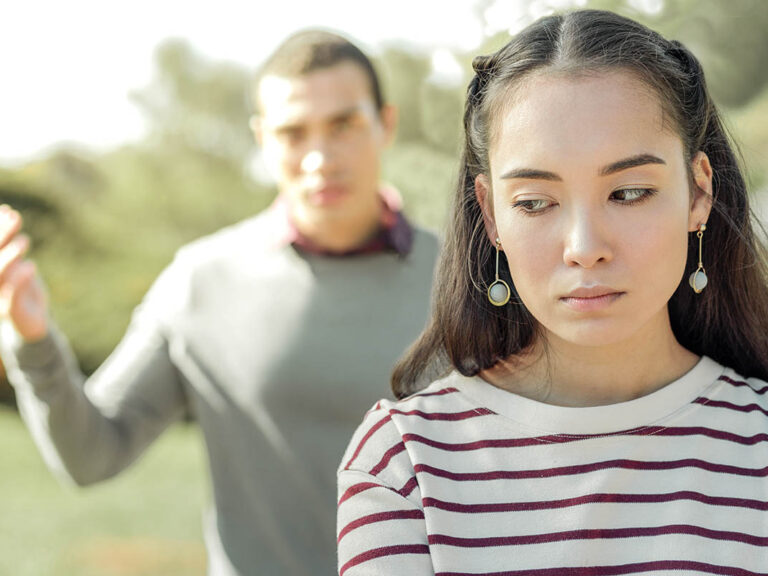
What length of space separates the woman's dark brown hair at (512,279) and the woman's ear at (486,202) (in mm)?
16

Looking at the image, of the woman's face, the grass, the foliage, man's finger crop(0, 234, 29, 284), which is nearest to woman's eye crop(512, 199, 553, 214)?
the woman's face

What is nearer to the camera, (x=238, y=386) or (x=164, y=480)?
(x=238, y=386)

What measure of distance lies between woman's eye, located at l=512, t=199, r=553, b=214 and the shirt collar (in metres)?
1.25

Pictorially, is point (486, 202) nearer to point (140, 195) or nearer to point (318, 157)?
point (318, 157)

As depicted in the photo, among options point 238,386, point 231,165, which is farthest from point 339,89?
point 231,165

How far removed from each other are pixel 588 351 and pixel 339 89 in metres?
1.30

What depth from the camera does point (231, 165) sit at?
8.95 meters

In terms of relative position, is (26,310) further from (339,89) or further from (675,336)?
(675,336)

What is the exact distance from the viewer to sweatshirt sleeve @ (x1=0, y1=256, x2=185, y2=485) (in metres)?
2.25

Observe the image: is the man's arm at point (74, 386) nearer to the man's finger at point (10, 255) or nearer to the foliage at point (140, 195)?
the man's finger at point (10, 255)

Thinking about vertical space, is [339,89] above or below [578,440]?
above

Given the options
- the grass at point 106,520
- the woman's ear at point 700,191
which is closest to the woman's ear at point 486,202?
the woman's ear at point 700,191

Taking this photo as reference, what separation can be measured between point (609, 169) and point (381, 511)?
49cm

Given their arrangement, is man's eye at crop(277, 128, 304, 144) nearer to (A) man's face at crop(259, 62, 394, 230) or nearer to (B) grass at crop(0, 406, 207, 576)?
(A) man's face at crop(259, 62, 394, 230)
